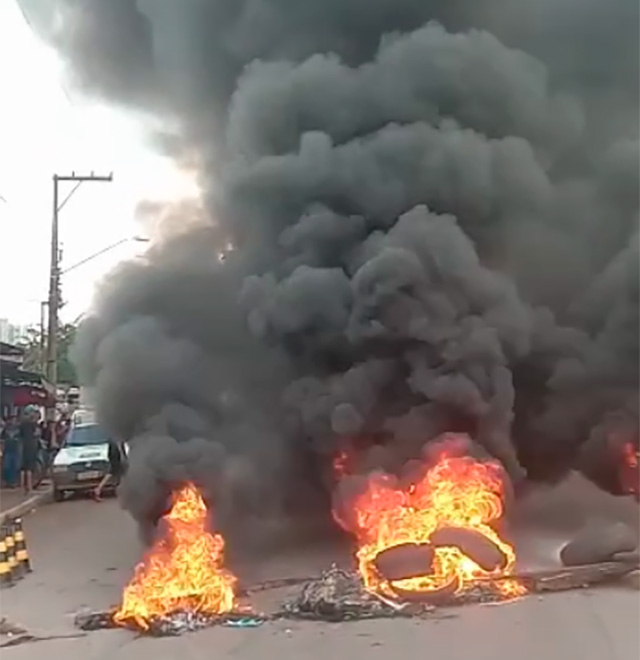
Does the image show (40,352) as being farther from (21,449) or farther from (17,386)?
(21,449)

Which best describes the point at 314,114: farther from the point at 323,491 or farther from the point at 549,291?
the point at 323,491

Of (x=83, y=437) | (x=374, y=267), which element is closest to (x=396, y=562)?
(x=374, y=267)

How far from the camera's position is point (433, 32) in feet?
41.2

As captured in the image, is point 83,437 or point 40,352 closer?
point 83,437

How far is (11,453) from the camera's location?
60.8 feet

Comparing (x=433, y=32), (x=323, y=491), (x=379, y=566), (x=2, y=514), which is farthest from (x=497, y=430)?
(x=2, y=514)

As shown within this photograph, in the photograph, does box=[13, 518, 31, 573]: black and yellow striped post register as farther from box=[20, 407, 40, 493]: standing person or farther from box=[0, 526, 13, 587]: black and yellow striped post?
box=[20, 407, 40, 493]: standing person

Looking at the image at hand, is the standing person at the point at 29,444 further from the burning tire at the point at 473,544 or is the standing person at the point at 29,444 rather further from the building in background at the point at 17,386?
the burning tire at the point at 473,544

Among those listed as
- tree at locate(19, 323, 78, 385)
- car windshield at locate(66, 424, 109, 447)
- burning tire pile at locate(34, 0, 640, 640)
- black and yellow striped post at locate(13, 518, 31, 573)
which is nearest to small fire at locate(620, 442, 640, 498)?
→ burning tire pile at locate(34, 0, 640, 640)

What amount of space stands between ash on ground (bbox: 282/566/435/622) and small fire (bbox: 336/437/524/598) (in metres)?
0.26

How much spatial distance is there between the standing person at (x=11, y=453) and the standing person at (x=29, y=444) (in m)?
0.14

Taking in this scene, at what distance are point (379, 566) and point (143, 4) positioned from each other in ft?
27.5

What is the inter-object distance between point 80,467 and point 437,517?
11.1 meters

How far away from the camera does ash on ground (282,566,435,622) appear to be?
315 inches
